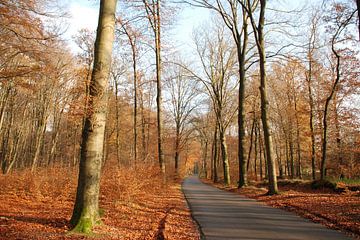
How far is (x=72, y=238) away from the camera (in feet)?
19.4

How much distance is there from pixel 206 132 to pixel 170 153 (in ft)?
33.0

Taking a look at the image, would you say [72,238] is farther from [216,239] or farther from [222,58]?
[222,58]

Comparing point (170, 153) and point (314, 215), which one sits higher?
point (170, 153)

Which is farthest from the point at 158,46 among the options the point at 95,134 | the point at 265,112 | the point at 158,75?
the point at 95,134

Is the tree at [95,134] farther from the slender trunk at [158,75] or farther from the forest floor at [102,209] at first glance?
the slender trunk at [158,75]

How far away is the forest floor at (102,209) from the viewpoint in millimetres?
6605

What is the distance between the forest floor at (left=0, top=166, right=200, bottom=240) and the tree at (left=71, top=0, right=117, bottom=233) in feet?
1.32

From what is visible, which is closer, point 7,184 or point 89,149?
point 89,149

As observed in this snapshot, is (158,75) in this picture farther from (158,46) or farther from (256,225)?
(256,225)

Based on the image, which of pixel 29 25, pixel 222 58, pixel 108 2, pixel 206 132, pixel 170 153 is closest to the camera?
pixel 108 2

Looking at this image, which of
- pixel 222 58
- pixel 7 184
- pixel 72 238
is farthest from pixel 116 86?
pixel 72 238

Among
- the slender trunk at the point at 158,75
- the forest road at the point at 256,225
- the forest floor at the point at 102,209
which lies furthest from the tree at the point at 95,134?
the slender trunk at the point at 158,75

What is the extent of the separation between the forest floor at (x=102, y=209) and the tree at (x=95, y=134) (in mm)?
402

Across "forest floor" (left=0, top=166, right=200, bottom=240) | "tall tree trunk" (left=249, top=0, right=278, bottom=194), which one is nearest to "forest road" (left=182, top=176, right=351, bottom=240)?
"forest floor" (left=0, top=166, right=200, bottom=240)
